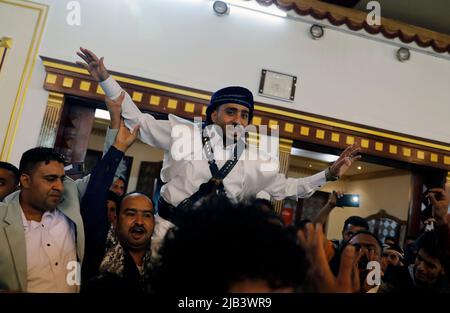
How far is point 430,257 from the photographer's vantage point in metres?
1.38

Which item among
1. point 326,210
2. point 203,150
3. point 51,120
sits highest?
point 51,120

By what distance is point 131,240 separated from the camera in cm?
142

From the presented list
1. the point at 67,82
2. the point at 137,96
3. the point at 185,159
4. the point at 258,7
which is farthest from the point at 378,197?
the point at 185,159

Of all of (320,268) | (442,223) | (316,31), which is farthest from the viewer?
(316,31)

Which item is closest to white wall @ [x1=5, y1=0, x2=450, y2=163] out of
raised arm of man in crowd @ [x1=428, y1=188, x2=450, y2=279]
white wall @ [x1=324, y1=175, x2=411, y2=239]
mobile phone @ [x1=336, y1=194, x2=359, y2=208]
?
white wall @ [x1=324, y1=175, x2=411, y2=239]

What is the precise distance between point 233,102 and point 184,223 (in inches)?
41.8

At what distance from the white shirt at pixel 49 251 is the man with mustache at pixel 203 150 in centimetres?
36

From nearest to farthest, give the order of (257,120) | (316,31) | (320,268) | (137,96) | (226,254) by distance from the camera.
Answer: (226,254), (320,268), (137,96), (257,120), (316,31)

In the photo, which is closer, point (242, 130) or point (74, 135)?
point (242, 130)

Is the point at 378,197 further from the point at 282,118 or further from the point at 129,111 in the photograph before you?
the point at 129,111

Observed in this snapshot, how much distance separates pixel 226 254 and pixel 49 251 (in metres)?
0.92

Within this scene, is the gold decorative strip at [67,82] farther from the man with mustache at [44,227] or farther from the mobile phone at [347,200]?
the mobile phone at [347,200]

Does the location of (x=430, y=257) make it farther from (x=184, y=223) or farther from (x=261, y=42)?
(x=261, y=42)
